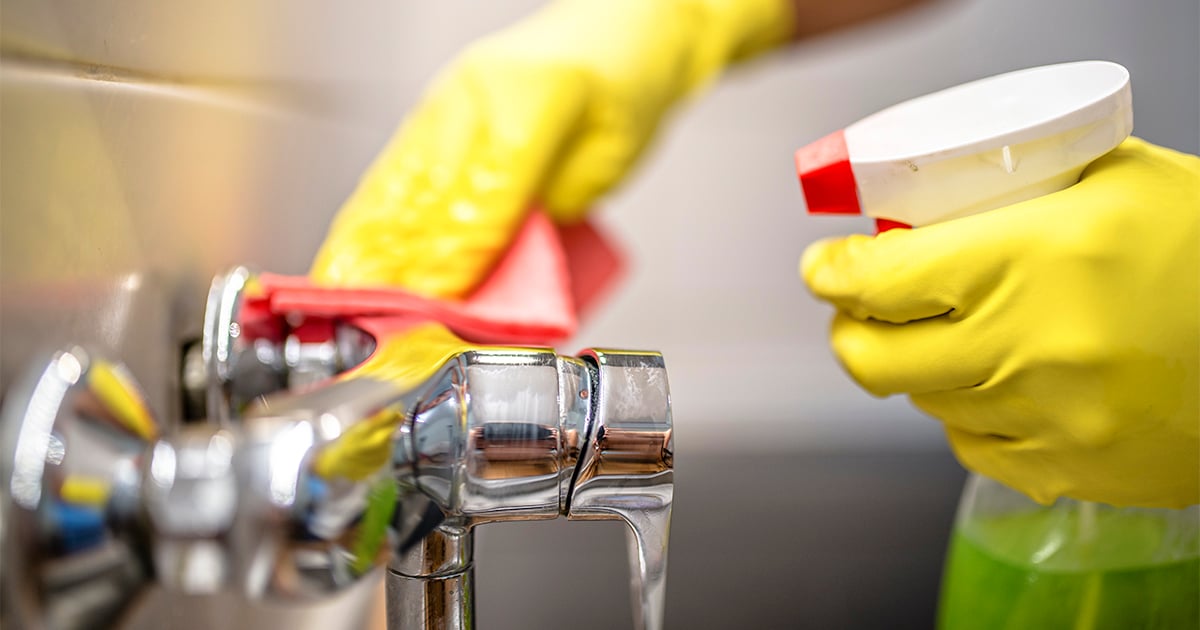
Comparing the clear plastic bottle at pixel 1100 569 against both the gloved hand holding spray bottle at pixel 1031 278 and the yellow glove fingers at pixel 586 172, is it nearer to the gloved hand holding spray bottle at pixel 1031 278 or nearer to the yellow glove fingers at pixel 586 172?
the gloved hand holding spray bottle at pixel 1031 278

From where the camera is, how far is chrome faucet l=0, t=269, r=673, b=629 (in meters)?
0.18

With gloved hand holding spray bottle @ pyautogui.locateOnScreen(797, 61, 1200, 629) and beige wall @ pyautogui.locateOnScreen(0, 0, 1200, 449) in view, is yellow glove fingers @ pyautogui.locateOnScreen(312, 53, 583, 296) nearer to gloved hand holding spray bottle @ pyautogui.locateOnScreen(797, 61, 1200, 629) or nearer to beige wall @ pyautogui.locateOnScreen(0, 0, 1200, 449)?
beige wall @ pyautogui.locateOnScreen(0, 0, 1200, 449)

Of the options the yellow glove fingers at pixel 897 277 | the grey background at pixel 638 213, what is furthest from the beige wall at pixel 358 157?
the yellow glove fingers at pixel 897 277

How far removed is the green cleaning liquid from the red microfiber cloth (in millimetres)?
223

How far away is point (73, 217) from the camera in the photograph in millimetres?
247

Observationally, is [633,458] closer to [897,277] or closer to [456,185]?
[897,277]

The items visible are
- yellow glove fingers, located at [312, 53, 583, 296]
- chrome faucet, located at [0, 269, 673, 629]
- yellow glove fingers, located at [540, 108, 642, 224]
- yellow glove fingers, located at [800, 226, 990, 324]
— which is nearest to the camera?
chrome faucet, located at [0, 269, 673, 629]

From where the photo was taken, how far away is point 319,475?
0.19 meters

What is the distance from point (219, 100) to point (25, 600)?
287 millimetres

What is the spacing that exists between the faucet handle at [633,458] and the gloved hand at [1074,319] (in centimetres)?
10

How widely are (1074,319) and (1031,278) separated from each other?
0.7 inches

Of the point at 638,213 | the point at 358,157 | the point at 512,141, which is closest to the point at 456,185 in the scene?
the point at 512,141

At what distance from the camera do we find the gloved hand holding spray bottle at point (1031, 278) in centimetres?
27

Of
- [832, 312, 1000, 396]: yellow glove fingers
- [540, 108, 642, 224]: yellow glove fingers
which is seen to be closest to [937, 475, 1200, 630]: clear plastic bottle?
[832, 312, 1000, 396]: yellow glove fingers
